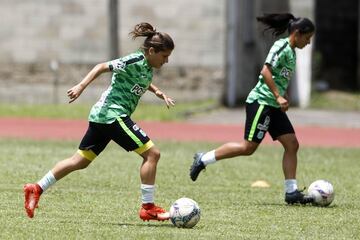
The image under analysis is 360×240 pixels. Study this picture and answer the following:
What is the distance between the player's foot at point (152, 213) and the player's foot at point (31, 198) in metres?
1.03

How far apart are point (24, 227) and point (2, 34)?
22730mm

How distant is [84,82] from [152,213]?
1420mm

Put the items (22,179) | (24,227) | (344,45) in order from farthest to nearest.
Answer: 1. (344,45)
2. (22,179)
3. (24,227)

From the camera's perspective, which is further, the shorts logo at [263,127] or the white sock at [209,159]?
the white sock at [209,159]

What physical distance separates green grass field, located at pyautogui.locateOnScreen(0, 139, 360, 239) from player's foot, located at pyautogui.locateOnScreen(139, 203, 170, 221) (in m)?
0.07

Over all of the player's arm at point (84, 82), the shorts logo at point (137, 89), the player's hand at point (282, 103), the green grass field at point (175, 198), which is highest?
the player's arm at point (84, 82)

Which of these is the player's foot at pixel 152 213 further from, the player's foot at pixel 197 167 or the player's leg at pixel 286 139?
the player's foot at pixel 197 167

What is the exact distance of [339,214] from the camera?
11.1 metres

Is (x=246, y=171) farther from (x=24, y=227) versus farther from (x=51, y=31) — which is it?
(x=51, y=31)

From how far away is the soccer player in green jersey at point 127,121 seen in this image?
33.8 ft

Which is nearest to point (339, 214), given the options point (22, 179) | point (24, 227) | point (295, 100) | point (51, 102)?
point (24, 227)

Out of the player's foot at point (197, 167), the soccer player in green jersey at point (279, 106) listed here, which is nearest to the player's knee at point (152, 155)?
the soccer player in green jersey at point (279, 106)

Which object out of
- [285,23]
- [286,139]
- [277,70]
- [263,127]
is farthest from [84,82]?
[285,23]

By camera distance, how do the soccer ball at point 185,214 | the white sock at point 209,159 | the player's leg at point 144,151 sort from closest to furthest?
the soccer ball at point 185,214 → the player's leg at point 144,151 → the white sock at point 209,159
